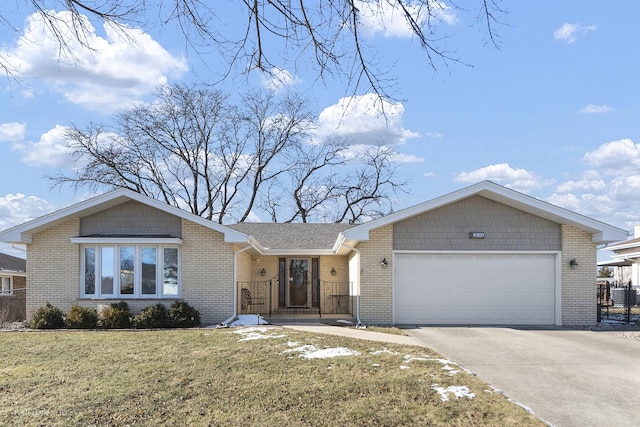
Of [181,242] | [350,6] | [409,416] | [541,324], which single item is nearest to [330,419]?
[409,416]

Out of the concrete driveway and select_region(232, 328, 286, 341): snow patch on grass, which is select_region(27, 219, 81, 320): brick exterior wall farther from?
the concrete driveway

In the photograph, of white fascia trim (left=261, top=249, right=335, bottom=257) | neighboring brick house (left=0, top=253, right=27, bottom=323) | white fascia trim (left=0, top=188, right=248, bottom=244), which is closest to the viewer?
white fascia trim (left=0, top=188, right=248, bottom=244)

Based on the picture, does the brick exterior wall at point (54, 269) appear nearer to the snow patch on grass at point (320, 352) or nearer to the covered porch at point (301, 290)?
the covered porch at point (301, 290)

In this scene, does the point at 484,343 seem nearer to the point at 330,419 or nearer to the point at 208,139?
the point at 330,419

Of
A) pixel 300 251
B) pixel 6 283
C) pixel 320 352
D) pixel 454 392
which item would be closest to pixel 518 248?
pixel 300 251

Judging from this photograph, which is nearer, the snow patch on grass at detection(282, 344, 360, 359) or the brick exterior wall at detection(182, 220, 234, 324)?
the snow patch on grass at detection(282, 344, 360, 359)

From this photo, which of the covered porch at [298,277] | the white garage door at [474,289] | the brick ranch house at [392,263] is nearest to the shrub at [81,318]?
the brick ranch house at [392,263]

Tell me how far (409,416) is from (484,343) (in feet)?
19.5

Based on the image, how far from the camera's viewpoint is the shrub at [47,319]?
610 inches

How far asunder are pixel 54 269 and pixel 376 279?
372 inches

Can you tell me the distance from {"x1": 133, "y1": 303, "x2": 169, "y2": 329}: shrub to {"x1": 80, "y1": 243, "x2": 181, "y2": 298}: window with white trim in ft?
3.60

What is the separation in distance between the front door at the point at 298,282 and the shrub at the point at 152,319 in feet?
23.2

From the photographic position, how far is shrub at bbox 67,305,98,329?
1548cm

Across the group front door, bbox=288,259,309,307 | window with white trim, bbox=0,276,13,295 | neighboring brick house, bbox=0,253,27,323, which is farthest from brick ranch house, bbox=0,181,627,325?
window with white trim, bbox=0,276,13,295
